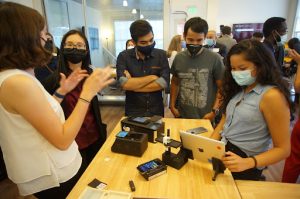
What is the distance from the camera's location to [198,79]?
6.73 feet

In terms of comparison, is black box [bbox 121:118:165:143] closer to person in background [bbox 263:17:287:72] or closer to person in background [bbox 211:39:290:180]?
person in background [bbox 211:39:290:180]

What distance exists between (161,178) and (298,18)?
8.52 meters

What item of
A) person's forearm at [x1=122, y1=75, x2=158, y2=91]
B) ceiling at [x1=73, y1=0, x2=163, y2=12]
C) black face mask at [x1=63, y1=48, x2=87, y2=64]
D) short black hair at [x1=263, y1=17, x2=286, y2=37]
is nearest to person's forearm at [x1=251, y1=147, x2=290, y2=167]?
person's forearm at [x1=122, y1=75, x2=158, y2=91]

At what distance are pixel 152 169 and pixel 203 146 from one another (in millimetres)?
315

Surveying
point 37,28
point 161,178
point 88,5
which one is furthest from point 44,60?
point 88,5

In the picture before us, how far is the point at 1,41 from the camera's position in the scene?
33.7 inches

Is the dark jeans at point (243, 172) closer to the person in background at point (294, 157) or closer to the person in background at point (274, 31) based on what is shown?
the person in background at point (294, 157)

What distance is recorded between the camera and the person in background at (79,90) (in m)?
1.72

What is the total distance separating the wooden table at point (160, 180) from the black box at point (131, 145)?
32 mm

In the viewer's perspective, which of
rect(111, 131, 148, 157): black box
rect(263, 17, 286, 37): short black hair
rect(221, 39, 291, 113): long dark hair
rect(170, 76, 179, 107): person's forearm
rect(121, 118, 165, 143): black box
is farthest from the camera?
rect(263, 17, 286, 37): short black hair

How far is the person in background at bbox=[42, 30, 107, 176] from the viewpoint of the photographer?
172cm

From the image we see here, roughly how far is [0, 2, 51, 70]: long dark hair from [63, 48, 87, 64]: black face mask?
2.68 feet

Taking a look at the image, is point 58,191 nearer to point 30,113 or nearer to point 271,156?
point 30,113

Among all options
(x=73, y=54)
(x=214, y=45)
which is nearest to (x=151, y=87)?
(x=73, y=54)
